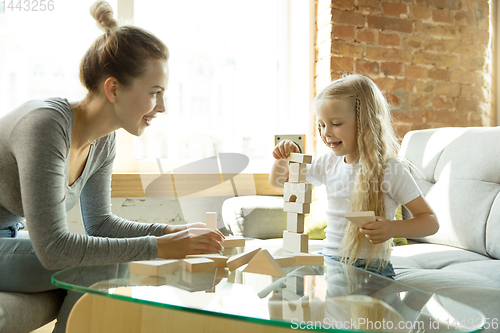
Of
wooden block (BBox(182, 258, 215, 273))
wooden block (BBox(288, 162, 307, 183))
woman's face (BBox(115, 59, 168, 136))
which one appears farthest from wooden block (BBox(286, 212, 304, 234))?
woman's face (BBox(115, 59, 168, 136))

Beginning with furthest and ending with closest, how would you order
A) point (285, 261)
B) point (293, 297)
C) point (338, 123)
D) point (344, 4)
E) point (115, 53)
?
1. point (344, 4)
2. point (338, 123)
3. point (115, 53)
4. point (285, 261)
5. point (293, 297)

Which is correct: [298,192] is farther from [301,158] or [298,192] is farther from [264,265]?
A: [264,265]

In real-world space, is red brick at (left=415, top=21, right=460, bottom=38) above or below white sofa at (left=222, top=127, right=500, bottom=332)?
above

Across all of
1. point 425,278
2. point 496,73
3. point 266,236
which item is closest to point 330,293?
point 425,278

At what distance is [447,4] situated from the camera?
3.12 metres

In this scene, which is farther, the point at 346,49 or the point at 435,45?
the point at 435,45

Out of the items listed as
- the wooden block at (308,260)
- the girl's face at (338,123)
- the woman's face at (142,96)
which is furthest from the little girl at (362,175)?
the woman's face at (142,96)

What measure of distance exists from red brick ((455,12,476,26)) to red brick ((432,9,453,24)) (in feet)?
0.18

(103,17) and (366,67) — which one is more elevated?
(366,67)

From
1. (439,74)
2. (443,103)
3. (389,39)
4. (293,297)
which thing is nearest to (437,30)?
(439,74)

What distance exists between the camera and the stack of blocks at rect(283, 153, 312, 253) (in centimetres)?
122

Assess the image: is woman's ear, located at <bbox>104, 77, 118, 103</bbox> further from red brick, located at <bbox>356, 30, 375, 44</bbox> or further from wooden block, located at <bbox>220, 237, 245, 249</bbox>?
red brick, located at <bbox>356, 30, 375, 44</bbox>

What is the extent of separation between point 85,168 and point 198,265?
0.60 metres

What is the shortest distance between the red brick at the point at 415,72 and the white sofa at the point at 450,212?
857 millimetres
